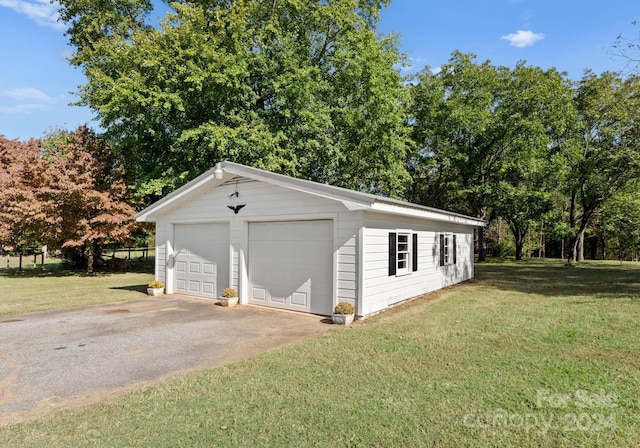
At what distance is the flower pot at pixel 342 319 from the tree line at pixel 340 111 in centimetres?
980

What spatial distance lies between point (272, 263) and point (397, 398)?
19.0ft

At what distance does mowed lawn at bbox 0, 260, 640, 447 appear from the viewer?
3.21 meters

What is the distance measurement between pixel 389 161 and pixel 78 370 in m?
18.1

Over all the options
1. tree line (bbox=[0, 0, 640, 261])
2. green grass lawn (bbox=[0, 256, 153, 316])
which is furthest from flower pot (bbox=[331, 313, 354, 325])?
tree line (bbox=[0, 0, 640, 261])

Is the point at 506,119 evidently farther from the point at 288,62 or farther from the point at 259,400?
the point at 259,400

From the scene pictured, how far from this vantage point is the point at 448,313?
8.35 meters

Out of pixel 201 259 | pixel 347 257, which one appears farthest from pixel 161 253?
pixel 347 257

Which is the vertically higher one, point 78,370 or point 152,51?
point 152,51

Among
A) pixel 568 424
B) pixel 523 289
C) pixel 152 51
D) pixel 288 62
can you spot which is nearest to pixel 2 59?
pixel 152 51

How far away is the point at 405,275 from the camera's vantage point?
9.84m

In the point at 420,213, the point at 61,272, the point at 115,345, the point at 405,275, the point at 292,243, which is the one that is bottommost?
the point at 61,272

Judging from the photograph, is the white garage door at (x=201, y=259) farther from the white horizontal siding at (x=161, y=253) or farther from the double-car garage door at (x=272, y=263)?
the white horizontal siding at (x=161, y=253)

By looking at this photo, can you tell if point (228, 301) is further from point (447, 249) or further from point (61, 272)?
point (61, 272)

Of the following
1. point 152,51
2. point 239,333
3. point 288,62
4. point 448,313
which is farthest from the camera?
point 288,62
